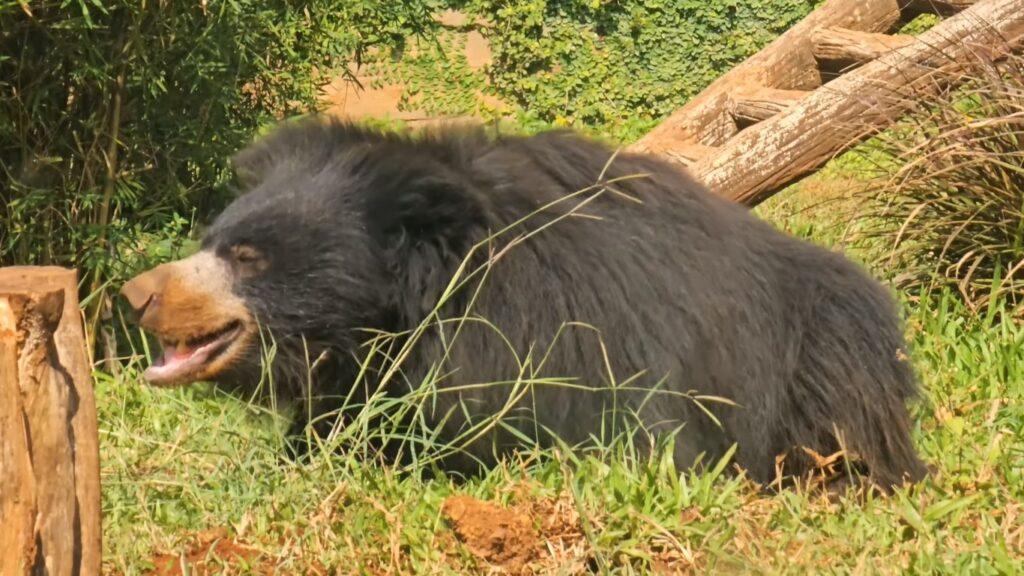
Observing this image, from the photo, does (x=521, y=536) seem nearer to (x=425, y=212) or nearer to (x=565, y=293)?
(x=565, y=293)

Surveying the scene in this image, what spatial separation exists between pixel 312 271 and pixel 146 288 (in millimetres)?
416

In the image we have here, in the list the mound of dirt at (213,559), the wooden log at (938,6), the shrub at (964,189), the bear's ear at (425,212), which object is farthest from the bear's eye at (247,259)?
the wooden log at (938,6)

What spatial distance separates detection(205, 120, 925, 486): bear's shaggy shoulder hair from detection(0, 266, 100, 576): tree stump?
112 cm

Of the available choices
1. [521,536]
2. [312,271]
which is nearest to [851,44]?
[312,271]

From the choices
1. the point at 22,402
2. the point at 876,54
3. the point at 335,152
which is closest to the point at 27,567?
the point at 22,402

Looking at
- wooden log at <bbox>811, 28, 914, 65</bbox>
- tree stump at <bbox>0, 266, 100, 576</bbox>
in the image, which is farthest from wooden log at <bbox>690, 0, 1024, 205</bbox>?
tree stump at <bbox>0, 266, 100, 576</bbox>

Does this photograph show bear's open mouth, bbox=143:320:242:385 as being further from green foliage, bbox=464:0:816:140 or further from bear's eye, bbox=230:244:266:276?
green foliage, bbox=464:0:816:140

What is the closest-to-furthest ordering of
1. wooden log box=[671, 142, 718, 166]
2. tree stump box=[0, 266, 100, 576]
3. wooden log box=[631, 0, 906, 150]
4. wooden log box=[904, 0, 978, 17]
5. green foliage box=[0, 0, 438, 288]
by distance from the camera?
tree stump box=[0, 266, 100, 576]
green foliage box=[0, 0, 438, 288]
wooden log box=[671, 142, 718, 166]
wooden log box=[904, 0, 978, 17]
wooden log box=[631, 0, 906, 150]

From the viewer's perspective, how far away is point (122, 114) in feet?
16.0

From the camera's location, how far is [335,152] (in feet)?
12.5

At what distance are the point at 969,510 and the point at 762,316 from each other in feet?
2.61

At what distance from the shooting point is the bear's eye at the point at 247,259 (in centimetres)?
355

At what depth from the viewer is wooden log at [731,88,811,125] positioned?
570 centimetres

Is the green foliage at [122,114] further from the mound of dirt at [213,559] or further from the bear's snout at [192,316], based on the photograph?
the mound of dirt at [213,559]
